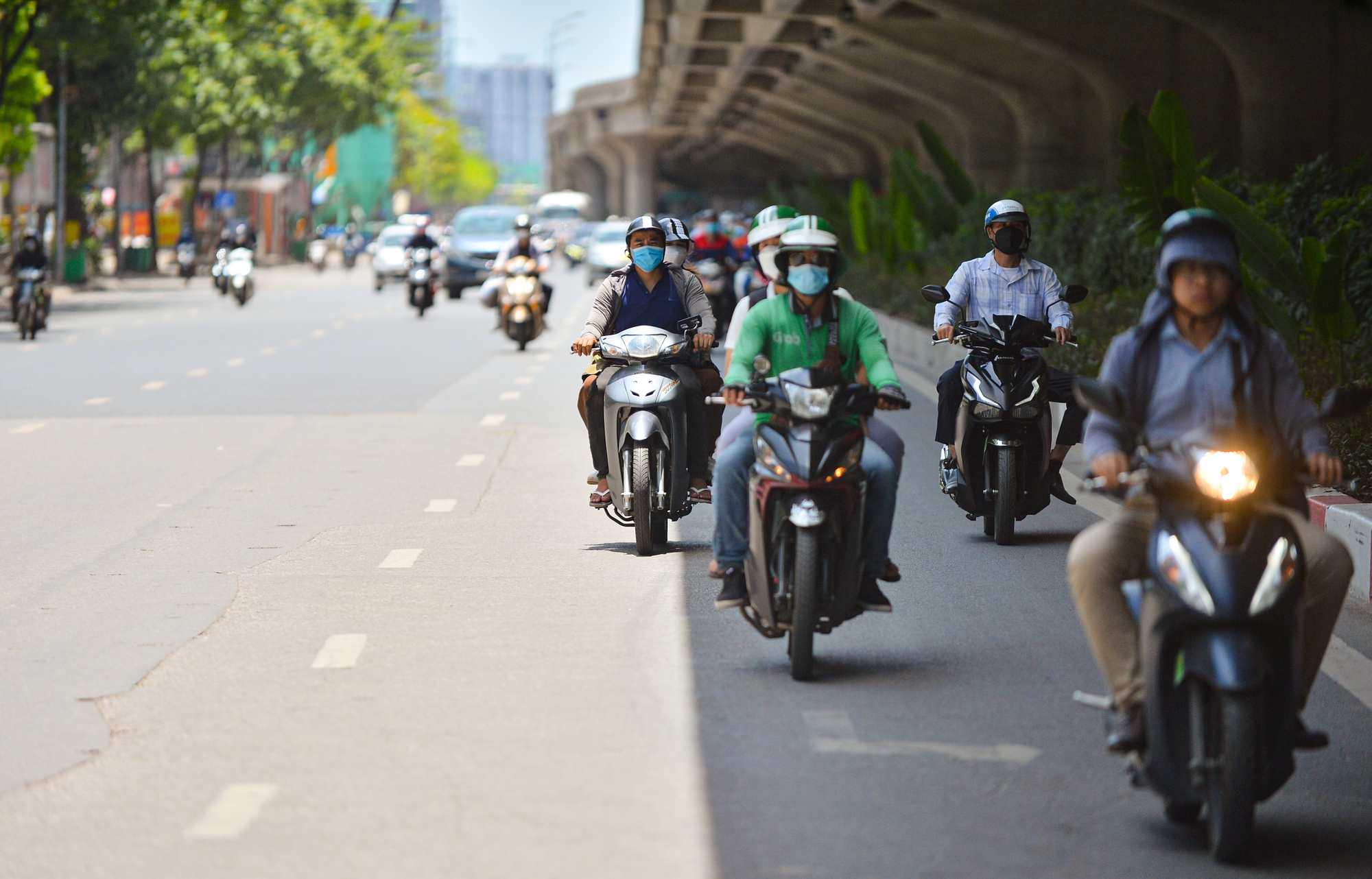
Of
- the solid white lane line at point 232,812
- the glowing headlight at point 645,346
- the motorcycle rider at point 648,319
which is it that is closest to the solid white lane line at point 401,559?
the motorcycle rider at point 648,319

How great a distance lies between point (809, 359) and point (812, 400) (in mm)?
597

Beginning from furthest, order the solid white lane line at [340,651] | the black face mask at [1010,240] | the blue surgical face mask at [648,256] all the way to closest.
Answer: the black face mask at [1010,240] → the blue surgical face mask at [648,256] → the solid white lane line at [340,651]

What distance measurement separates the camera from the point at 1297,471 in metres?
5.28

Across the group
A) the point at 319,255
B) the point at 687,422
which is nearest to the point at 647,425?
the point at 687,422

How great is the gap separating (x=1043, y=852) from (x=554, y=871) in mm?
1213

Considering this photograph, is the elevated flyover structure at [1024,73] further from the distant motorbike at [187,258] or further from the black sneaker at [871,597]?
the black sneaker at [871,597]

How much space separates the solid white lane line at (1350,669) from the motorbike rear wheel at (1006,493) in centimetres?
258

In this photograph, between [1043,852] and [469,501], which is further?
[469,501]

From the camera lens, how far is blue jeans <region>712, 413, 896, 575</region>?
700 centimetres

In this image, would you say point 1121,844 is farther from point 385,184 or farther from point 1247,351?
point 385,184

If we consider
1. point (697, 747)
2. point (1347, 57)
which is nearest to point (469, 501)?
point (697, 747)

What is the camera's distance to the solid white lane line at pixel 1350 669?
22.6 feet

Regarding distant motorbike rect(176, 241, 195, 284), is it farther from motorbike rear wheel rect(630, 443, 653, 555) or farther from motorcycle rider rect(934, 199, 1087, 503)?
motorbike rear wheel rect(630, 443, 653, 555)

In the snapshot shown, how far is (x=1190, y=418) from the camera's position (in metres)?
5.33
